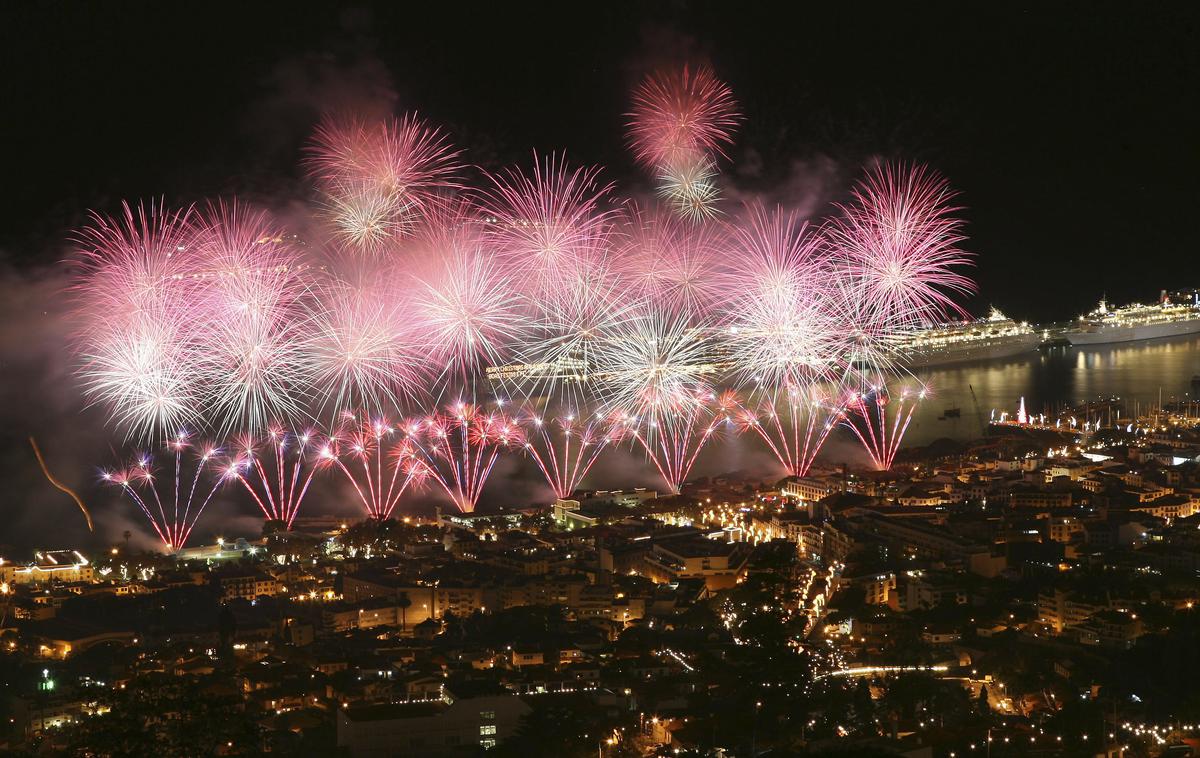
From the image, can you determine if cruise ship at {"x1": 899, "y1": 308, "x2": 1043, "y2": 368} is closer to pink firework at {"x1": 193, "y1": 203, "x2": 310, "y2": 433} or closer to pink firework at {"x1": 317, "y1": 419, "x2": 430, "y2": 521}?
pink firework at {"x1": 317, "y1": 419, "x2": 430, "y2": 521}

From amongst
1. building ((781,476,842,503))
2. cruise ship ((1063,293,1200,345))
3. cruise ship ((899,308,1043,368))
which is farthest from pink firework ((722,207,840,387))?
cruise ship ((1063,293,1200,345))

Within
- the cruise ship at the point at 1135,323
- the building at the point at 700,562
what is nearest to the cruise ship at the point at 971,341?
Result: the cruise ship at the point at 1135,323

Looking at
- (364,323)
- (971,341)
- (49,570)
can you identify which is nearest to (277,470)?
(49,570)

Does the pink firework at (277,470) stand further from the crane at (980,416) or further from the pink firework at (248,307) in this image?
the crane at (980,416)

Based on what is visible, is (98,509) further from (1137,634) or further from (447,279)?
(1137,634)

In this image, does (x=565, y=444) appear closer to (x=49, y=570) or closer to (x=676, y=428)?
(x=676, y=428)

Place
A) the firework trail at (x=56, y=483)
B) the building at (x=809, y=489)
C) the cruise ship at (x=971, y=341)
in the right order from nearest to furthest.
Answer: the firework trail at (x=56, y=483), the building at (x=809, y=489), the cruise ship at (x=971, y=341)

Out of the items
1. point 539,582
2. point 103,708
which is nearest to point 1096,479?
point 539,582
